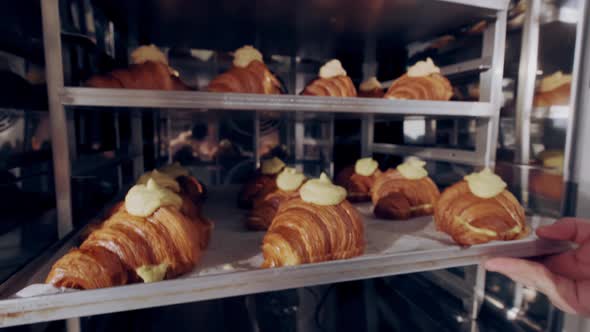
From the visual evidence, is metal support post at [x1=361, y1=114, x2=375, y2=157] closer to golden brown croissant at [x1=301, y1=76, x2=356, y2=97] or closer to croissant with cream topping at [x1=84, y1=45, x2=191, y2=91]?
golden brown croissant at [x1=301, y1=76, x2=356, y2=97]

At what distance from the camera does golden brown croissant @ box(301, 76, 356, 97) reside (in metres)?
1.24

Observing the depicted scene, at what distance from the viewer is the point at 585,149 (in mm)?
1328

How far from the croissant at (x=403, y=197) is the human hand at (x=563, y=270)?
440mm

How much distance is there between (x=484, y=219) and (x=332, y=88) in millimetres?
689

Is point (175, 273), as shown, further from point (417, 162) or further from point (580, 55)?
point (580, 55)

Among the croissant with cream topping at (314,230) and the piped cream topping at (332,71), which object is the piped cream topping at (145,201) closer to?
the croissant with cream topping at (314,230)

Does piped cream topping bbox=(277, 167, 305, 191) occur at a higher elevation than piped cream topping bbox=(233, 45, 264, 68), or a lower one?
lower

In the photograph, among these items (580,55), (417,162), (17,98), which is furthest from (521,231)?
(17,98)

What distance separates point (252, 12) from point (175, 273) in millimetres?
967

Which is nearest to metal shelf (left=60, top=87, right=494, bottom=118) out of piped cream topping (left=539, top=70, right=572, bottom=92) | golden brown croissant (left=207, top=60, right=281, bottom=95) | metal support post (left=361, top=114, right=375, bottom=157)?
golden brown croissant (left=207, top=60, right=281, bottom=95)

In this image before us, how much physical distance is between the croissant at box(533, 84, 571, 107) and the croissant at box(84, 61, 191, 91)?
1.66 metres

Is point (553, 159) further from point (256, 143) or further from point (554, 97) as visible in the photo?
point (256, 143)

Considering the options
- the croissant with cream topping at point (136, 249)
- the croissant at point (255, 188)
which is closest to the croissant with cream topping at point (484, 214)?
the croissant at point (255, 188)

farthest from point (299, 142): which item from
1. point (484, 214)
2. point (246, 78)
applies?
point (484, 214)
